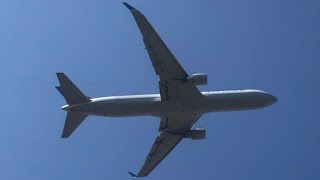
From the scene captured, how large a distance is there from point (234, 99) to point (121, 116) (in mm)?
13224

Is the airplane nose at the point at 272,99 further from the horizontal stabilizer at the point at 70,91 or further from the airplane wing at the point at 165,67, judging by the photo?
the horizontal stabilizer at the point at 70,91

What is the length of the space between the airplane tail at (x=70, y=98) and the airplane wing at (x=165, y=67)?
9011 mm

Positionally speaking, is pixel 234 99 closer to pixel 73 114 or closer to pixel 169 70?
pixel 169 70

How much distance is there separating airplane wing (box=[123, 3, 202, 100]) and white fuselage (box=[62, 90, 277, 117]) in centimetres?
98

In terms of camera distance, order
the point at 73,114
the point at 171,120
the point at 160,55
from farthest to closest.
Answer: the point at 171,120
the point at 73,114
the point at 160,55

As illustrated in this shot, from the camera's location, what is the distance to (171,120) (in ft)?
222

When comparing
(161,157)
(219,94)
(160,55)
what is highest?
(160,55)

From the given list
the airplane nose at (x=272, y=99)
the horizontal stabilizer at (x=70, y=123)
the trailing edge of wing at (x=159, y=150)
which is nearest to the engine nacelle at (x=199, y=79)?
the airplane nose at (x=272, y=99)

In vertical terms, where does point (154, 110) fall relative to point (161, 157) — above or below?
above

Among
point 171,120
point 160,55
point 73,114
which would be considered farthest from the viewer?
point 171,120

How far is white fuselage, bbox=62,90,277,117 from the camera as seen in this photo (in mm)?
61406

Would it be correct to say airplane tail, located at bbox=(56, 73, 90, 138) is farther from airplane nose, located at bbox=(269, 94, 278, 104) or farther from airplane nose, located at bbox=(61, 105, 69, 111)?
airplane nose, located at bbox=(269, 94, 278, 104)

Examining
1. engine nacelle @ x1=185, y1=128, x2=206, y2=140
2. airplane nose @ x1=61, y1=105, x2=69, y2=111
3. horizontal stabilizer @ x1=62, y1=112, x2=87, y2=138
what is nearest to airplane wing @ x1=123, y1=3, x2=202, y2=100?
engine nacelle @ x1=185, y1=128, x2=206, y2=140

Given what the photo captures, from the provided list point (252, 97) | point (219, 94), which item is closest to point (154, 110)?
point (219, 94)
